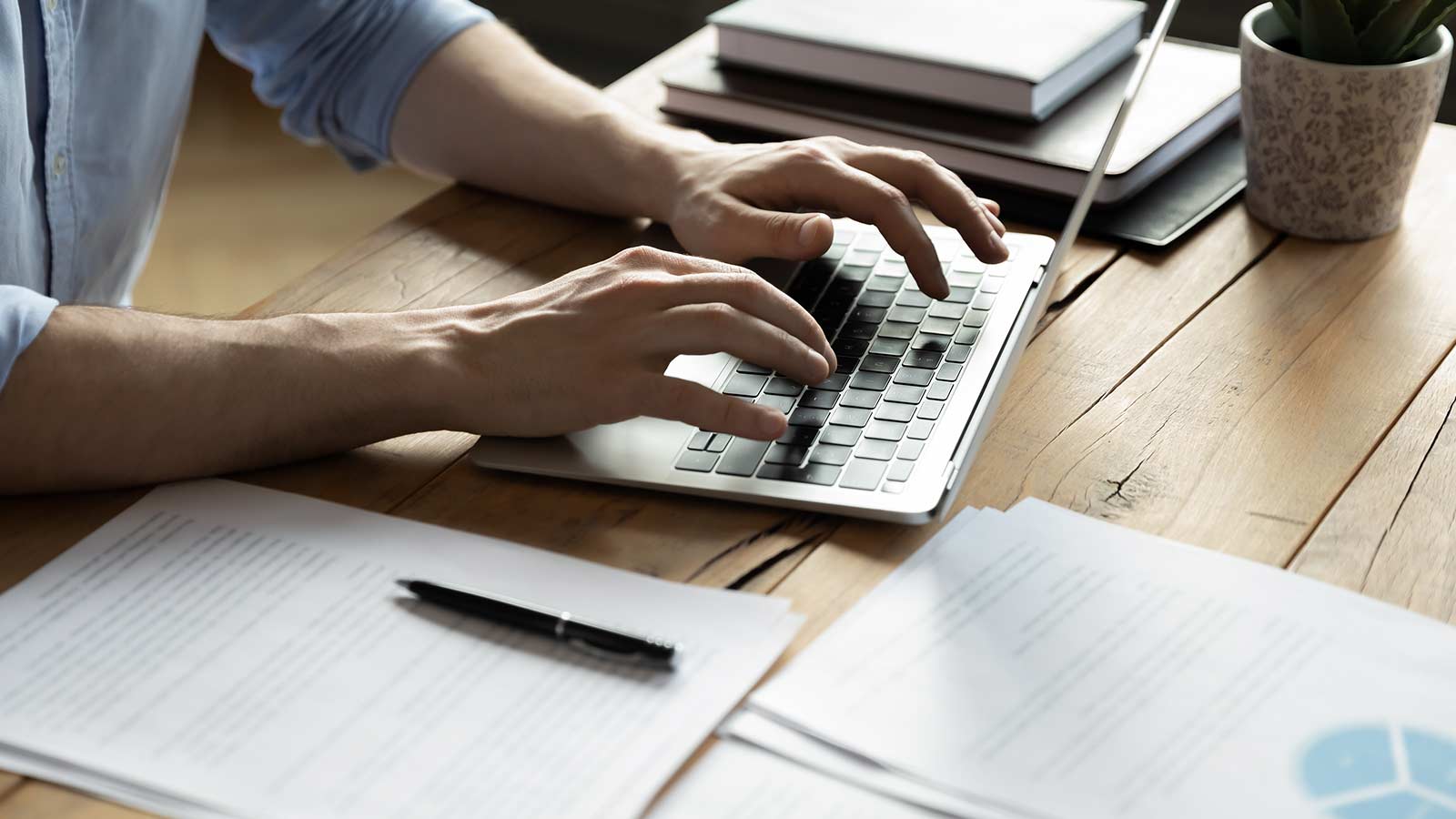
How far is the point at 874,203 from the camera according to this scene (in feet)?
3.05

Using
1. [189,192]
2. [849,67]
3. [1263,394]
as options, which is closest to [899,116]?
[849,67]

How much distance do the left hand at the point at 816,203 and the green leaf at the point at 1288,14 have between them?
0.83 ft

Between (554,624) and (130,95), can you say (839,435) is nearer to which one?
(554,624)

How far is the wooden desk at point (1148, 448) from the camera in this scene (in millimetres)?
708

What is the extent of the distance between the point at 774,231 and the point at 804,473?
0.24 metres

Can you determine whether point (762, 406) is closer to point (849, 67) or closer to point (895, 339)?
point (895, 339)

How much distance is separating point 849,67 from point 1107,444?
50cm

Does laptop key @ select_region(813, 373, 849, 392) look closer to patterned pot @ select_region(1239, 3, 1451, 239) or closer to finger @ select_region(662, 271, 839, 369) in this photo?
finger @ select_region(662, 271, 839, 369)

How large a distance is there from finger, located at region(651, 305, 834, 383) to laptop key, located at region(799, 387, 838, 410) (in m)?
0.04

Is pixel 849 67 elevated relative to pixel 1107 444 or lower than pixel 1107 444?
elevated

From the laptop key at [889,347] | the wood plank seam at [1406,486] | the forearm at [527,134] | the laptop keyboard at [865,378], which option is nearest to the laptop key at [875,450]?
the laptop keyboard at [865,378]

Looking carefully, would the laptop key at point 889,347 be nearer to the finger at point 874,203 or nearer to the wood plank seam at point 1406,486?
the finger at point 874,203

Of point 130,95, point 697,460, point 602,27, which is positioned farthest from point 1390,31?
point 602,27

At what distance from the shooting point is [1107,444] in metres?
0.80
